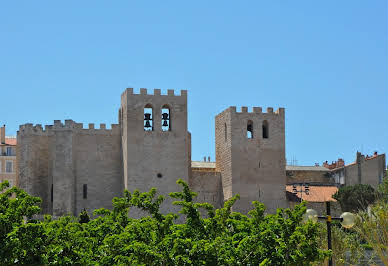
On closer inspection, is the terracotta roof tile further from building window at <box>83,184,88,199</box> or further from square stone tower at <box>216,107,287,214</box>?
square stone tower at <box>216,107,287,214</box>

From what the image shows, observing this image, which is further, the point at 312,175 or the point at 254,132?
the point at 312,175

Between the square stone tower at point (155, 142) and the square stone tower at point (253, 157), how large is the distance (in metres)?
3.06

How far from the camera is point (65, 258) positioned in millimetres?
18203

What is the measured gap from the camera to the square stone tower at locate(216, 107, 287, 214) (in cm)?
4734

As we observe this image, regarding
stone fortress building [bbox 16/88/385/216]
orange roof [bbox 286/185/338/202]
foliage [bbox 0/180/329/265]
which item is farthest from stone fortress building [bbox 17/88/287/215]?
foliage [bbox 0/180/329/265]

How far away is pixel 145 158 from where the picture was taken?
45.7 metres

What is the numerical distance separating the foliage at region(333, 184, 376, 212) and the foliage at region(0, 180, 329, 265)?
38.5 m

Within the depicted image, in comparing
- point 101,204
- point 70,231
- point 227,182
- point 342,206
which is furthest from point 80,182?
point 70,231

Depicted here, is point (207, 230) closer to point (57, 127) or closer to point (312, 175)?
point (57, 127)

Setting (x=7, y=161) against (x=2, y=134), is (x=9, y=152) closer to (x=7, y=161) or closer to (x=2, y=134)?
(x=7, y=161)

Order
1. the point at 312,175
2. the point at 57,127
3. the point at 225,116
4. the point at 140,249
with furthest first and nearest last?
the point at 312,175, the point at 225,116, the point at 57,127, the point at 140,249

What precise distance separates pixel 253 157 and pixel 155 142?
256 inches

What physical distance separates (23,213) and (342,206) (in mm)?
42149

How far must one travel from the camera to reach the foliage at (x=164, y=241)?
17.8 metres
